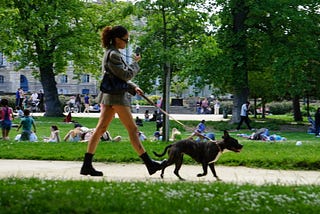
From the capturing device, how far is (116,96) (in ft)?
27.7

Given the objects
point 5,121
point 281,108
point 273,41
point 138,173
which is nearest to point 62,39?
point 273,41

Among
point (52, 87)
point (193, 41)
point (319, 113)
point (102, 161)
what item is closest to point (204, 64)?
point (319, 113)

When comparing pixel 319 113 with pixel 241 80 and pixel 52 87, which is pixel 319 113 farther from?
pixel 52 87

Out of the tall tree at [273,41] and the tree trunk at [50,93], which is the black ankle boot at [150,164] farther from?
the tree trunk at [50,93]

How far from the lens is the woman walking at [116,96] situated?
8.41 m

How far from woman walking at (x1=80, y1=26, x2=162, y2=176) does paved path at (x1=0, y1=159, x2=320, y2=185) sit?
1.38 ft

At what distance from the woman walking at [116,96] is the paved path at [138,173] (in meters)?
0.42

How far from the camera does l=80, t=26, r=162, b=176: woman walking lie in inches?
331

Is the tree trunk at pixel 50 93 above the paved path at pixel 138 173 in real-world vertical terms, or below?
above

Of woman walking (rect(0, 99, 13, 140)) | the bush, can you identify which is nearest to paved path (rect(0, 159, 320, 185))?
woman walking (rect(0, 99, 13, 140))

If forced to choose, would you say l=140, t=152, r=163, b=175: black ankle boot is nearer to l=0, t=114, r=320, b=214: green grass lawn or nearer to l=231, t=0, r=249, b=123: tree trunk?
l=0, t=114, r=320, b=214: green grass lawn

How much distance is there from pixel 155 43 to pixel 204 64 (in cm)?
1667

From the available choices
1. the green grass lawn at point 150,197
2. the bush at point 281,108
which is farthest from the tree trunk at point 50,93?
the green grass lawn at point 150,197

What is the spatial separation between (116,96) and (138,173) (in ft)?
5.95
